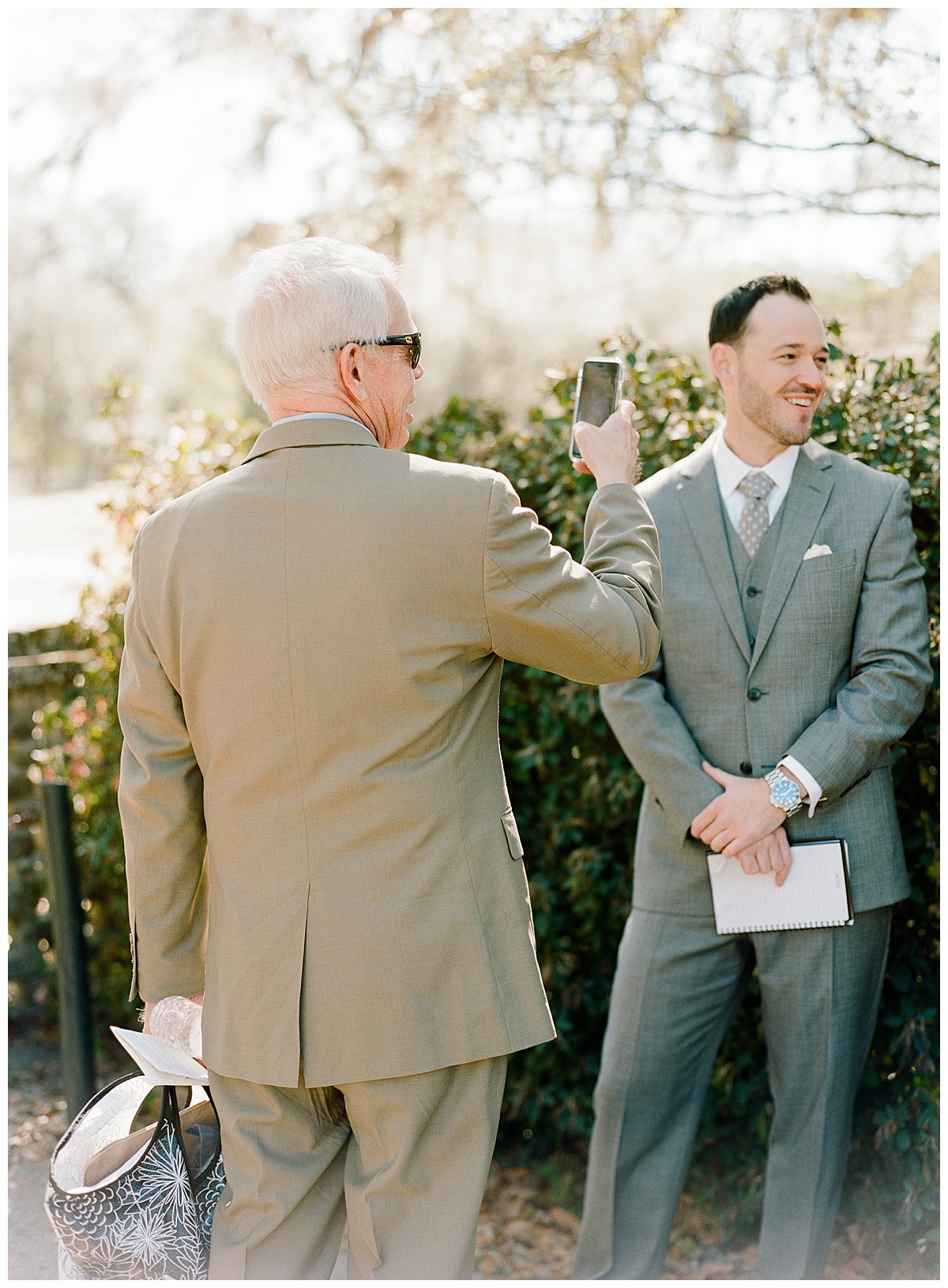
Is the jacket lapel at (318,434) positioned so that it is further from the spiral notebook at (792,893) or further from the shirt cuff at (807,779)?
the spiral notebook at (792,893)

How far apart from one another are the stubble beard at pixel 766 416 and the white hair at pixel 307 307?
1174 millimetres

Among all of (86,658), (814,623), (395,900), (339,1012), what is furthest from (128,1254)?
(86,658)

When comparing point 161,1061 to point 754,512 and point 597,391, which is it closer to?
point 597,391

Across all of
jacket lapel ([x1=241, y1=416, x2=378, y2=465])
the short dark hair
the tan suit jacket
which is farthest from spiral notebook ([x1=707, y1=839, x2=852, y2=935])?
jacket lapel ([x1=241, y1=416, x2=378, y2=465])

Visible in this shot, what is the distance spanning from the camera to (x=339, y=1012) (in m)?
2.04

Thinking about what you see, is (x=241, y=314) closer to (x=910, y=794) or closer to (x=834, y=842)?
(x=834, y=842)

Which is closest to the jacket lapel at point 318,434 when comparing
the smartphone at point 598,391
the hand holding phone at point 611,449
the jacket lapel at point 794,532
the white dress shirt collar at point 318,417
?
the white dress shirt collar at point 318,417

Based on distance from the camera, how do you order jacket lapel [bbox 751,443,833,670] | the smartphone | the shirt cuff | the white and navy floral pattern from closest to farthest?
the white and navy floral pattern
the smartphone
the shirt cuff
jacket lapel [bbox 751,443,833,670]

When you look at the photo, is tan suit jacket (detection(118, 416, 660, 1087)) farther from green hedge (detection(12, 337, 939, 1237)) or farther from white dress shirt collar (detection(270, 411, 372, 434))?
green hedge (detection(12, 337, 939, 1237))

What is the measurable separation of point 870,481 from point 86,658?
3316 mm

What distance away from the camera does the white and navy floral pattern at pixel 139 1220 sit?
2129 mm

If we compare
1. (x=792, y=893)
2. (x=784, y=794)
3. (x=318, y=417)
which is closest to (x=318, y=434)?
(x=318, y=417)

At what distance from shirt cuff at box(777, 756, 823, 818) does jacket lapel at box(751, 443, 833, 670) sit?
254 mm

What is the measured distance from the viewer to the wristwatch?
2.77 metres
